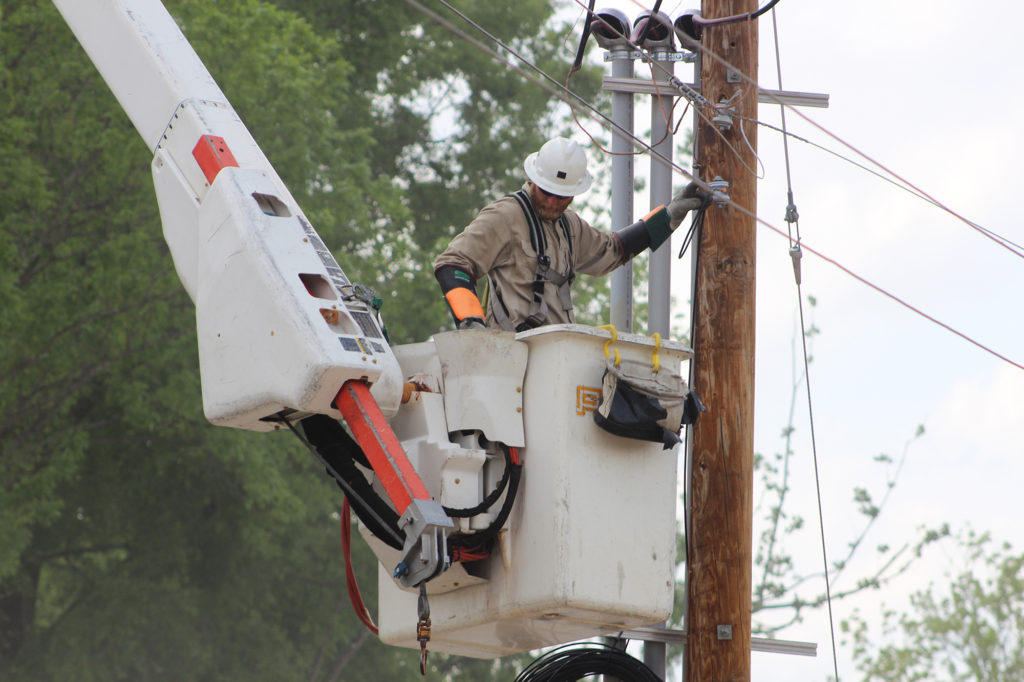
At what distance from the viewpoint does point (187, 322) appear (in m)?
16.8

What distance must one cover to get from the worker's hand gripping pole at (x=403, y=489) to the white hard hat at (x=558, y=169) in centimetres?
153

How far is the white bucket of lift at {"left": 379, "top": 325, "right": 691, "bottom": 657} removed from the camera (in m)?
5.33

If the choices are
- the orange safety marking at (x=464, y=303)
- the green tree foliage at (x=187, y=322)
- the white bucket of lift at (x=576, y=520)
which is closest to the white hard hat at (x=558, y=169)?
the orange safety marking at (x=464, y=303)

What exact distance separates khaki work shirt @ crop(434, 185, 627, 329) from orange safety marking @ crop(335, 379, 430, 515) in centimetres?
103

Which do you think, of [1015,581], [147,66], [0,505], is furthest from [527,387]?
[1015,581]

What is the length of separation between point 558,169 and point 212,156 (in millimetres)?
1439

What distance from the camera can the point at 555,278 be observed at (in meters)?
6.30

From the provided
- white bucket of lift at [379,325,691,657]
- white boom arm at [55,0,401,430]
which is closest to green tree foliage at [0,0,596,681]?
white boom arm at [55,0,401,430]

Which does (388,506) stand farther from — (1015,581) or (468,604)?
(1015,581)

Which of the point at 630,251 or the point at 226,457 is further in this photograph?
the point at 226,457

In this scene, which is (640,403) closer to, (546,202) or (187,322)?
(546,202)

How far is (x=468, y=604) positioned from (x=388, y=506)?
528mm

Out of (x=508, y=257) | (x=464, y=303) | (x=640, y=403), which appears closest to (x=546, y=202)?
(x=508, y=257)

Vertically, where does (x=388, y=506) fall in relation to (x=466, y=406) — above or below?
below
